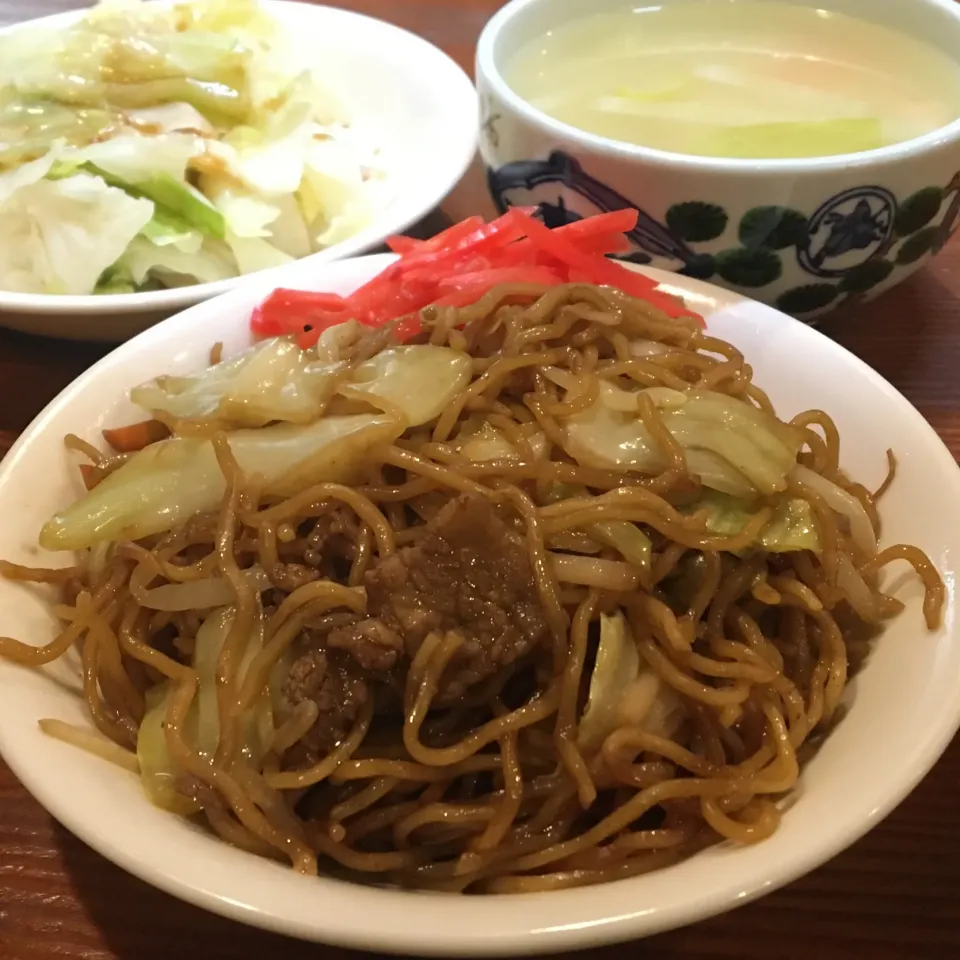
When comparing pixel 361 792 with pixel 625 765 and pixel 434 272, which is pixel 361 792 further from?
pixel 434 272

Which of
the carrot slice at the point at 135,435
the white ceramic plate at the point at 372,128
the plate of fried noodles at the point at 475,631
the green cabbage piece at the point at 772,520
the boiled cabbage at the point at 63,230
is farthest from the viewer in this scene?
the boiled cabbage at the point at 63,230

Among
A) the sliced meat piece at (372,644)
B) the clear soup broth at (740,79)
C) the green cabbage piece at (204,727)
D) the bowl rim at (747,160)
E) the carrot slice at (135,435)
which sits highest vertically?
the bowl rim at (747,160)

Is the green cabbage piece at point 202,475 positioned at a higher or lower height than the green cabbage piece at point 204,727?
higher

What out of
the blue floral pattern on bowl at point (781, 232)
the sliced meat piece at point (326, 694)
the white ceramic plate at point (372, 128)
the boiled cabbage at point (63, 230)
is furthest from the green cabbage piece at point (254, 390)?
the boiled cabbage at point (63, 230)

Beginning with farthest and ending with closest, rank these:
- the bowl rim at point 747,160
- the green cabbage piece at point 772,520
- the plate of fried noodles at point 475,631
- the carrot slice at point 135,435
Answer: the bowl rim at point 747,160, the carrot slice at point 135,435, the green cabbage piece at point 772,520, the plate of fried noodles at point 475,631

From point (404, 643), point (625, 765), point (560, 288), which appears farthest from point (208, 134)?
point (625, 765)

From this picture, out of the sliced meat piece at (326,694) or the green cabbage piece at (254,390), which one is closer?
the sliced meat piece at (326,694)

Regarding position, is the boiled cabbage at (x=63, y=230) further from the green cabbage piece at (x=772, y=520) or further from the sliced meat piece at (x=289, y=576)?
the green cabbage piece at (x=772, y=520)

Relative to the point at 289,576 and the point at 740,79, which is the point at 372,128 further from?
the point at 289,576

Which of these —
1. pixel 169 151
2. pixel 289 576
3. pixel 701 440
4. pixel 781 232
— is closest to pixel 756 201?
pixel 781 232
